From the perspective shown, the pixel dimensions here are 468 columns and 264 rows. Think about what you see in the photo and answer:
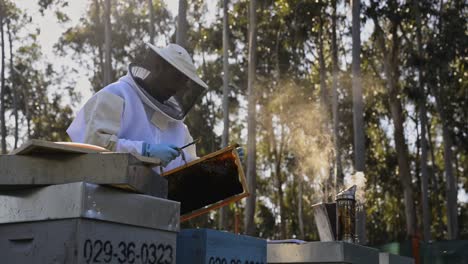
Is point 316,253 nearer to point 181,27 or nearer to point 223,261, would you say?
point 223,261

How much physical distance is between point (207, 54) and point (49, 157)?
89.3 ft

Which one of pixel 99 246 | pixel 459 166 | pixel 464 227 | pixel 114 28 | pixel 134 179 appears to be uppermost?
pixel 114 28

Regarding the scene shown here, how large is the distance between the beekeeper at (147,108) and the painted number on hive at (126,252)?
0.62 metres

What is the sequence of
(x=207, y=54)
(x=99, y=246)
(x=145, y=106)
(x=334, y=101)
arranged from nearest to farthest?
(x=99, y=246), (x=145, y=106), (x=334, y=101), (x=207, y=54)

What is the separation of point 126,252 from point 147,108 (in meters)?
1.34

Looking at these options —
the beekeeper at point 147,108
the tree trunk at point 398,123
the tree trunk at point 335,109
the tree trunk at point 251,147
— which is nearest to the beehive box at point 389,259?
the beekeeper at point 147,108

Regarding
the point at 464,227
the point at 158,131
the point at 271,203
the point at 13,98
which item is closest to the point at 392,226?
the point at 464,227

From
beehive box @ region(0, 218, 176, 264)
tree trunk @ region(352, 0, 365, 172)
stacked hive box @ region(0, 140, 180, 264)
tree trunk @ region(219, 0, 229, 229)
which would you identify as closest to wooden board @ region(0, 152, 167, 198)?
stacked hive box @ region(0, 140, 180, 264)

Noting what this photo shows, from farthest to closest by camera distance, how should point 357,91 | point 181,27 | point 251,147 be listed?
point 251,147 < point 357,91 < point 181,27

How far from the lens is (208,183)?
376 centimetres

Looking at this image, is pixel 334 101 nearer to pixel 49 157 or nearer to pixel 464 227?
pixel 464 227

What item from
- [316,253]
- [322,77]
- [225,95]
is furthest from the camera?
[322,77]

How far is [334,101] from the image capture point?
2380 cm

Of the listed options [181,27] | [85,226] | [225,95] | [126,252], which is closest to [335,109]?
[225,95]
